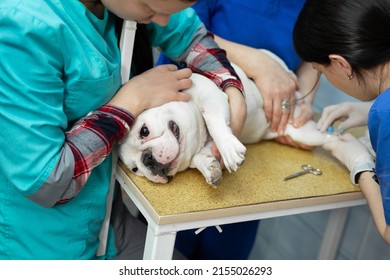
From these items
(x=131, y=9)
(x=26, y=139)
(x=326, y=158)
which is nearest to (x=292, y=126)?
(x=326, y=158)

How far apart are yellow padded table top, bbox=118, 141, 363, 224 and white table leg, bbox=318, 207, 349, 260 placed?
1.00 feet

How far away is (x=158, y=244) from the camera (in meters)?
0.91

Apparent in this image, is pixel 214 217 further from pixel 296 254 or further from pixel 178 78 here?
pixel 296 254

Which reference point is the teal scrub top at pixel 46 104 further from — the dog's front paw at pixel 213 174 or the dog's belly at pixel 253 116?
the dog's belly at pixel 253 116

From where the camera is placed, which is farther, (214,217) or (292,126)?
(292,126)

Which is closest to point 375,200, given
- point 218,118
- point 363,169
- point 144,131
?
point 363,169

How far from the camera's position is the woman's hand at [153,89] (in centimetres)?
98

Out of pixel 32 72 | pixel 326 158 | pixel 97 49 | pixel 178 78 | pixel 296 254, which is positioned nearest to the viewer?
pixel 32 72

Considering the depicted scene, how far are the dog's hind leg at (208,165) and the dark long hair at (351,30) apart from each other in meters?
0.31

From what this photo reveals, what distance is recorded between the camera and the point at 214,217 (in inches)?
36.8

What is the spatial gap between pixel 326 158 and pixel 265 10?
412mm

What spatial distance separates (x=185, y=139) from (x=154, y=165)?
9cm

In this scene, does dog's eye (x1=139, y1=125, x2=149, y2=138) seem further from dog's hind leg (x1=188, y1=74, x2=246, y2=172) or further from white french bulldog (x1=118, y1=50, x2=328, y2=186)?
dog's hind leg (x1=188, y1=74, x2=246, y2=172)

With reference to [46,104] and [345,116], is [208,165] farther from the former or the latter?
[345,116]
